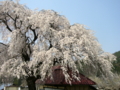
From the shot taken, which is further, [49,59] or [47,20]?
[47,20]

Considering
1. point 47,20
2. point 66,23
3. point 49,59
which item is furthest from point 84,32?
point 49,59

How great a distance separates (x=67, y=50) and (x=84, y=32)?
80.9 inches

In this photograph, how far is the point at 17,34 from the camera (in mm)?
8914

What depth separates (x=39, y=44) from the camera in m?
9.22

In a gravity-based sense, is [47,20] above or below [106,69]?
above

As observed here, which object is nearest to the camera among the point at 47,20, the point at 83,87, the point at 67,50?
the point at 67,50

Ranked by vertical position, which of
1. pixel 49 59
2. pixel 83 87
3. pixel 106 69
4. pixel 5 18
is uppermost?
pixel 5 18

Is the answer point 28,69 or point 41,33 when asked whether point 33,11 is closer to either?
Result: point 41,33

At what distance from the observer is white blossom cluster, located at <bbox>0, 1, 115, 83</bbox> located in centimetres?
780

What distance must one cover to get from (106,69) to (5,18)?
26.5 feet

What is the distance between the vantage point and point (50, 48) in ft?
26.9

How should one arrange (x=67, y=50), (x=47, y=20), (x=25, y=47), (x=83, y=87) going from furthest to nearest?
(x=83, y=87)
(x=25, y=47)
(x=47, y=20)
(x=67, y=50)

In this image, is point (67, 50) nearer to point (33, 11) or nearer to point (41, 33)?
point (41, 33)

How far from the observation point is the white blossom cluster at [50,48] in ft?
25.6
